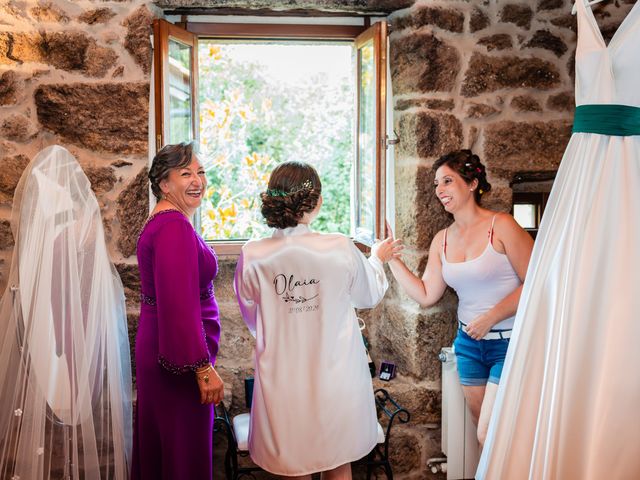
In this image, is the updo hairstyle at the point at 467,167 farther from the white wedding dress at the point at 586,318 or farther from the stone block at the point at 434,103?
the white wedding dress at the point at 586,318

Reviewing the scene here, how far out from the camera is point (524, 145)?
2.97 m

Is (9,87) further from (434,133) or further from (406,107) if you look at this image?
(434,133)

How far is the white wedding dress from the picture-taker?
60.6 inches

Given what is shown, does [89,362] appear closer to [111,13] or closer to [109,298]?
[109,298]

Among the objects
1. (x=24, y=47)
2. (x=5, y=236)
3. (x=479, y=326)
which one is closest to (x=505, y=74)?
(x=479, y=326)

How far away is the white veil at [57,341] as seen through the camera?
6.55ft

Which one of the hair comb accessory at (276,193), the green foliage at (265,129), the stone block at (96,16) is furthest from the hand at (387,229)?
the green foliage at (265,129)

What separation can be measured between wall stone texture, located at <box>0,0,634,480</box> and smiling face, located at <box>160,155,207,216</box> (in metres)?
0.66

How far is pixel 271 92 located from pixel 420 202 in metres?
2.60

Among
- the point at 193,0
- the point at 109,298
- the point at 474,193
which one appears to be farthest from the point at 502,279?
the point at 193,0

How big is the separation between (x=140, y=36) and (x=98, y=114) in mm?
398

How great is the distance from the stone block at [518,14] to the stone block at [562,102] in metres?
0.36

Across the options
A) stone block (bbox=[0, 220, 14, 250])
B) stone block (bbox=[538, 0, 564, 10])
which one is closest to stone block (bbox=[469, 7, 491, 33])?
stone block (bbox=[538, 0, 564, 10])

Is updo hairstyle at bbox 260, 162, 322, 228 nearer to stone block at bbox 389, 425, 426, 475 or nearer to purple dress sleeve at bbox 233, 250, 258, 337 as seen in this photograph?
purple dress sleeve at bbox 233, 250, 258, 337
